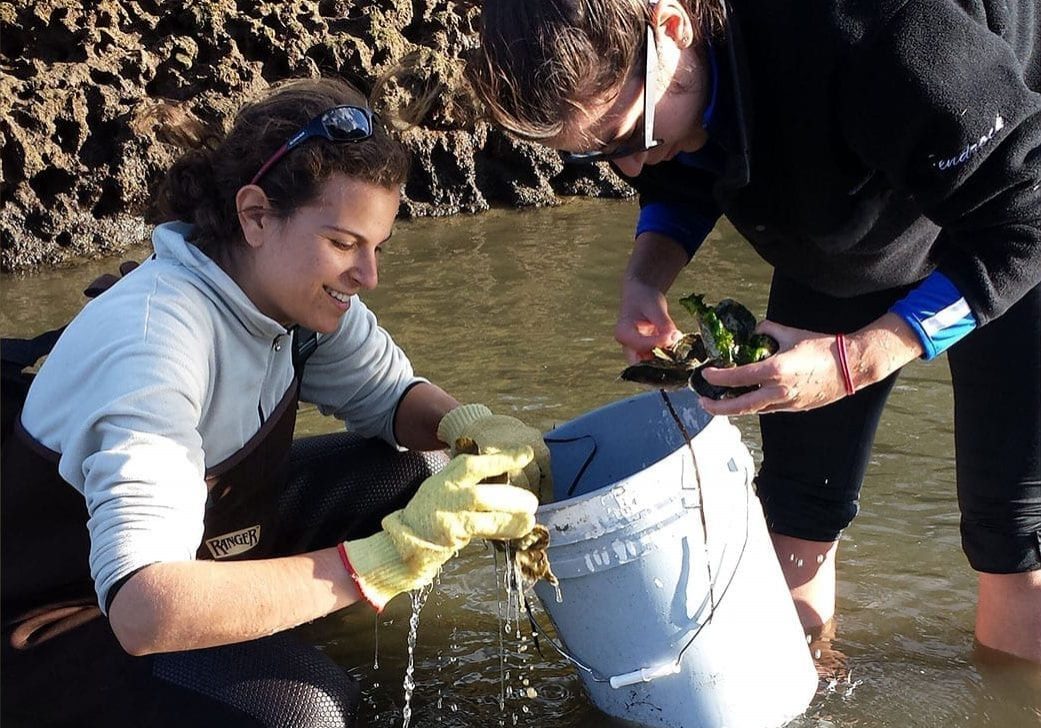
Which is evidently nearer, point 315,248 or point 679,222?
Result: point 315,248

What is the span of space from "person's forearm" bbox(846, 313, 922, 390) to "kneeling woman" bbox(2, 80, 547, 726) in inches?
24.1

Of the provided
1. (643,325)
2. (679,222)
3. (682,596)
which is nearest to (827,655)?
(682,596)

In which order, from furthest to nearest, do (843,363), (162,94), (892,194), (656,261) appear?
(162,94), (656,261), (892,194), (843,363)

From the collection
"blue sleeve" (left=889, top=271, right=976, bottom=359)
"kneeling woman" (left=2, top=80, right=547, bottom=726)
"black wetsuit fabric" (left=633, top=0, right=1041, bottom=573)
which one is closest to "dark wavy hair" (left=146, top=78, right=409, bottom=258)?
"kneeling woman" (left=2, top=80, right=547, bottom=726)

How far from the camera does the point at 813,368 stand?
201 centimetres

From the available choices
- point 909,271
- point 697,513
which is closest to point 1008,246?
point 909,271

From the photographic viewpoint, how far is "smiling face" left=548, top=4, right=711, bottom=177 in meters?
2.00

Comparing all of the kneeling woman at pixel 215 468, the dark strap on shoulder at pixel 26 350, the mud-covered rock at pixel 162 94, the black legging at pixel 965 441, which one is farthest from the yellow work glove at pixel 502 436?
the mud-covered rock at pixel 162 94

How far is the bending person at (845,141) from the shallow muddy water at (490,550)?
55cm

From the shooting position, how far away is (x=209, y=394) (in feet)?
7.82

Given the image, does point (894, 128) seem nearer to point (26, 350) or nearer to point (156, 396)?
point (156, 396)

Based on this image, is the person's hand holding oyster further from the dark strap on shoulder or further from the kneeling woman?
the dark strap on shoulder

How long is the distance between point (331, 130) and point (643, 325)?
74cm

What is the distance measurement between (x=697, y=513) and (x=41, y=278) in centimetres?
469
